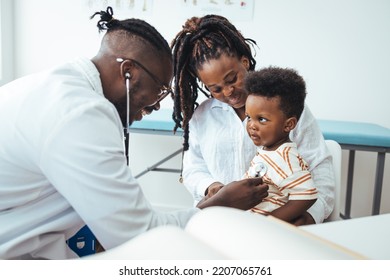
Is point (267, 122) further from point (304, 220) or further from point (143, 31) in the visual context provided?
point (143, 31)

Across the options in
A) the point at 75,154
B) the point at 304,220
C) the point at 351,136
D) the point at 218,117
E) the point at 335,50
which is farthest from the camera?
the point at 335,50

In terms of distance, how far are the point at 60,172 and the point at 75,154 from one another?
0.06 metres

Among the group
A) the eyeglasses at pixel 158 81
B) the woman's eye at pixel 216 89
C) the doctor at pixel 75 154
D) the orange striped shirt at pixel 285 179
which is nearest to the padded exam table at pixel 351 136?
the woman's eye at pixel 216 89

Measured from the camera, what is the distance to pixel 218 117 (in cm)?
154

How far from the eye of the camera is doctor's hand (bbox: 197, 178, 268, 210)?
1.13m

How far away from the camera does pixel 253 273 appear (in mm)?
323

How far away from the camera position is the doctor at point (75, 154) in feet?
2.66

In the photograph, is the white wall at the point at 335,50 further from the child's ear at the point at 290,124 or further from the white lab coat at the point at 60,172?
the white lab coat at the point at 60,172

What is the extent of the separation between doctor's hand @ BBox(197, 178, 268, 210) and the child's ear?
0.25 m

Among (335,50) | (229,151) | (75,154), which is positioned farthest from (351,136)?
(75,154)

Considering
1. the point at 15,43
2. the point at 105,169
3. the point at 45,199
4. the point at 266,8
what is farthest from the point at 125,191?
the point at 15,43

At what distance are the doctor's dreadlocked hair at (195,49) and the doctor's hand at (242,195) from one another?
52cm

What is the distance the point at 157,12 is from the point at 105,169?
254 centimetres


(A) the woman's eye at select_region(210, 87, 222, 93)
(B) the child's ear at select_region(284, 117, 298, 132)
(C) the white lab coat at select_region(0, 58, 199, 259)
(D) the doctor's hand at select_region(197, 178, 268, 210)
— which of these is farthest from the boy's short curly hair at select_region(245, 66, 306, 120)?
(C) the white lab coat at select_region(0, 58, 199, 259)
